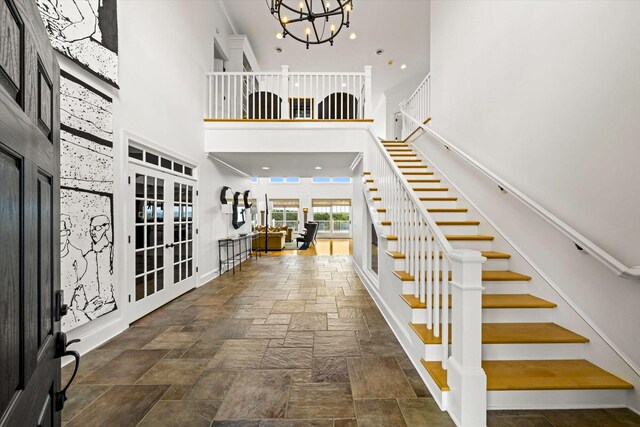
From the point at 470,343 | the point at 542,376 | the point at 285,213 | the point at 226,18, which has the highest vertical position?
the point at 226,18

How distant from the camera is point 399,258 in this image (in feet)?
8.86

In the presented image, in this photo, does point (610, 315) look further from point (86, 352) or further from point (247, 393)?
point (86, 352)

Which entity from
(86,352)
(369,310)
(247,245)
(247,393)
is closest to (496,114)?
(369,310)

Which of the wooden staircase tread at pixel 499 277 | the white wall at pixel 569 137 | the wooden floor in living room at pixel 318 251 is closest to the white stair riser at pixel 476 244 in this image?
the white wall at pixel 569 137

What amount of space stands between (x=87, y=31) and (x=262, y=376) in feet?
10.7

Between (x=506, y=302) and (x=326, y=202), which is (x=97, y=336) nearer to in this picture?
(x=506, y=302)

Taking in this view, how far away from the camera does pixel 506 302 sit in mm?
2264

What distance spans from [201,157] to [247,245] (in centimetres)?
339

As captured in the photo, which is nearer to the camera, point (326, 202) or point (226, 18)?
point (226, 18)

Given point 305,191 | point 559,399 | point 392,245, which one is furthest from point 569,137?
point 305,191

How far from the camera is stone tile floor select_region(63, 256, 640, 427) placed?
165 centimetres

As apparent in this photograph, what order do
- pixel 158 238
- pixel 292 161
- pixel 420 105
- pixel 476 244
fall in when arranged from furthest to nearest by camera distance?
1. pixel 292 161
2. pixel 420 105
3. pixel 158 238
4. pixel 476 244

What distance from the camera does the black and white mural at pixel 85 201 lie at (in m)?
A: 2.25

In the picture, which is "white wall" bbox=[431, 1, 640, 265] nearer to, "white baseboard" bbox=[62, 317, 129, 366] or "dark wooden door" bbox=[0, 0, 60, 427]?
"dark wooden door" bbox=[0, 0, 60, 427]
